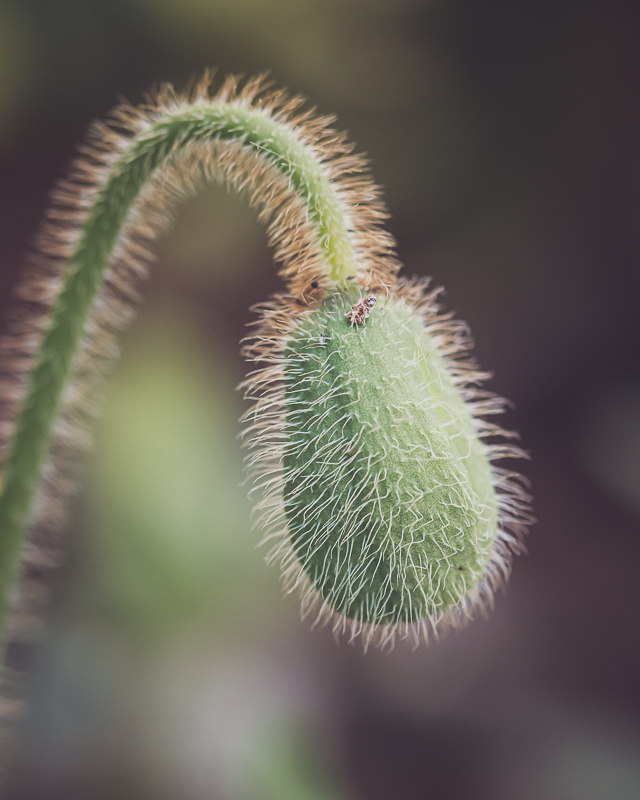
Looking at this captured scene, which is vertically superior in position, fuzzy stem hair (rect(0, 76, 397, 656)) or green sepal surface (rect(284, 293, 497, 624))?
fuzzy stem hair (rect(0, 76, 397, 656))

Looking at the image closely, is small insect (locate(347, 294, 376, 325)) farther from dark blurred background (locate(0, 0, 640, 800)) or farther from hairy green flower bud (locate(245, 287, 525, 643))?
dark blurred background (locate(0, 0, 640, 800))

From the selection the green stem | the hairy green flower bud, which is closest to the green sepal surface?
the hairy green flower bud

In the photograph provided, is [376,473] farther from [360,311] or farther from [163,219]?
[163,219]

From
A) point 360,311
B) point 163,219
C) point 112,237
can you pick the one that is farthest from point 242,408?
point 360,311

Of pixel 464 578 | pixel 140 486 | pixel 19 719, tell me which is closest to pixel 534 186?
pixel 140 486

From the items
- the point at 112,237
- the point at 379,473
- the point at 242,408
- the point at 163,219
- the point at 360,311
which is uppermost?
the point at 242,408

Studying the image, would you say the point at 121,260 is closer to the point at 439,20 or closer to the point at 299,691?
the point at 299,691

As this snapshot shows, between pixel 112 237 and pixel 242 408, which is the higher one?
pixel 242 408
